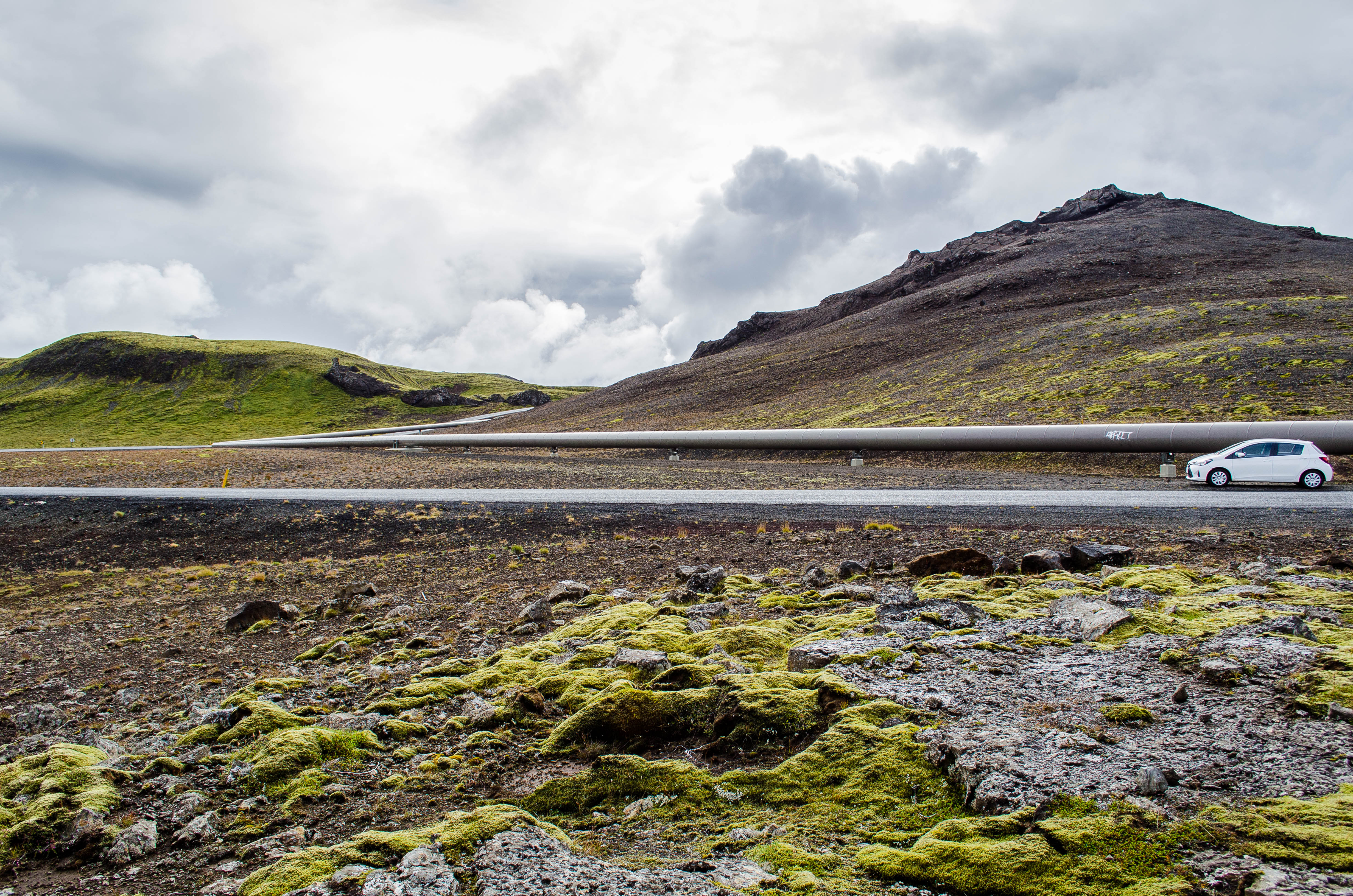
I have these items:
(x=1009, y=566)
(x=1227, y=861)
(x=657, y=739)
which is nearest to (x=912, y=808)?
(x=1227, y=861)

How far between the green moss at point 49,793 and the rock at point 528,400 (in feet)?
340

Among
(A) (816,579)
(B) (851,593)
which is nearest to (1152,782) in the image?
(B) (851,593)

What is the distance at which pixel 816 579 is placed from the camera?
682 cm

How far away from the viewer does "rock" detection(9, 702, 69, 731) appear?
462 cm

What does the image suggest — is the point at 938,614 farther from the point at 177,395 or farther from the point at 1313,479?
the point at 177,395

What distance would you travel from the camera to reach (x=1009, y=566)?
6902 mm

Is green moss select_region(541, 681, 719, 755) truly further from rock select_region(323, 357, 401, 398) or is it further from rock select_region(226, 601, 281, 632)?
rock select_region(323, 357, 401, 398)

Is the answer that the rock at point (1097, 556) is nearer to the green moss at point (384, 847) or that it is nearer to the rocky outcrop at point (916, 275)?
the green moss at point (384, 847)

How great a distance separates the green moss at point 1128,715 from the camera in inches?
126

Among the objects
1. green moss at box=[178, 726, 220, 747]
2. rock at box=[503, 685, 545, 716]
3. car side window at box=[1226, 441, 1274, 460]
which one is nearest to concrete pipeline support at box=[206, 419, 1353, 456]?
car side window at box=[1226, 441, 1274, 460]

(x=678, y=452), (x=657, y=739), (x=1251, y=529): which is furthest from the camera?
(x=678, y=452)

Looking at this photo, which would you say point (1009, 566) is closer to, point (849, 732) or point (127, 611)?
point (849, 732)

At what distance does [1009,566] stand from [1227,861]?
500 cm

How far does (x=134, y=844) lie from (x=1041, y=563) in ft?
24.1
